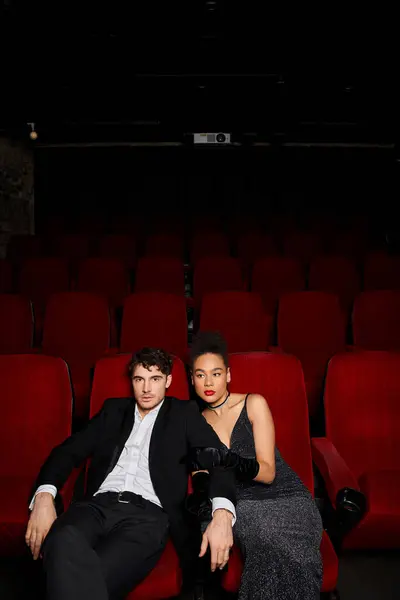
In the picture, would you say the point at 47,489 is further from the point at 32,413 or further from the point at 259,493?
the point at 259,493

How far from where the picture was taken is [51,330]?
2504mm

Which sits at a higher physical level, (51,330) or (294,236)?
(294,236)

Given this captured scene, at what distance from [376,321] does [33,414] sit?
1654mm

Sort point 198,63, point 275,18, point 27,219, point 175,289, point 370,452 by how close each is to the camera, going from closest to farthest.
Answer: point 370,452 < point 175,289 < point 275,18 < point 198,63 < point 27,219

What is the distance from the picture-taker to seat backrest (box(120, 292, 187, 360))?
8.22 ft

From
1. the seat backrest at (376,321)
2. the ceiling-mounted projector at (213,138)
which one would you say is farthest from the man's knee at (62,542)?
the ceiling-mounted projector at (213,138)

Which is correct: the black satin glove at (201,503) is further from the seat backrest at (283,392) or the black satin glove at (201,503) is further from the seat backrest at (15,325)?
the seat backrest at (15,325)

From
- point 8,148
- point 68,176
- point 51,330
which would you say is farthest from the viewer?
point 68,176

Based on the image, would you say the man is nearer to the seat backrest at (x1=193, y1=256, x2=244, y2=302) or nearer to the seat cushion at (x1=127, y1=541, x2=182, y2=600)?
the seat cushion at (x1=127, y1=541, x2=182, y2=600)

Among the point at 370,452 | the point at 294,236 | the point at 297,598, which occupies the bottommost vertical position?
the point at 297,598

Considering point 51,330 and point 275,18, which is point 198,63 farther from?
point 51,330

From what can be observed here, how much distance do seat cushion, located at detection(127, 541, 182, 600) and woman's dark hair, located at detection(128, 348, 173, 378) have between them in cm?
46

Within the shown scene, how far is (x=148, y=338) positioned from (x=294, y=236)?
88.7 inches

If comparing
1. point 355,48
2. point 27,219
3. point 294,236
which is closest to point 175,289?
point 294,236
